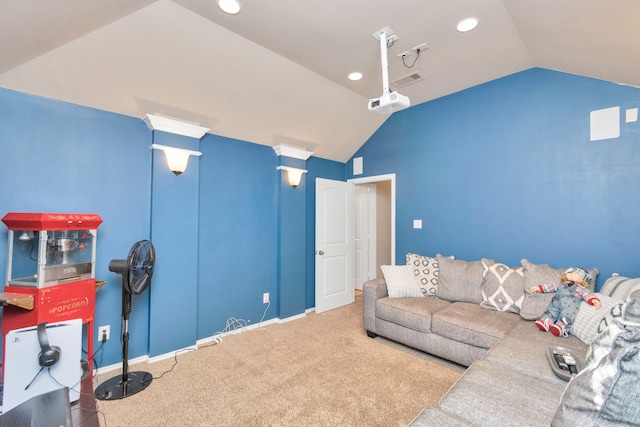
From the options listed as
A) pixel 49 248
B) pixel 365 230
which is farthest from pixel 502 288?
pixel 49 248

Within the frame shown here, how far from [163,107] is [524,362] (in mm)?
3505

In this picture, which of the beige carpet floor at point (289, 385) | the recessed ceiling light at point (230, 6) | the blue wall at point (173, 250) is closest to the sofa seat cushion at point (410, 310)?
the beige carpet floor at point (289, 385)

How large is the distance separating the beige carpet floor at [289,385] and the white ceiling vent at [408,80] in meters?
2.87

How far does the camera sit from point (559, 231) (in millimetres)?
2686

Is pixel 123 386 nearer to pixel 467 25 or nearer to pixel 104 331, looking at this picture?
pixel 104 331

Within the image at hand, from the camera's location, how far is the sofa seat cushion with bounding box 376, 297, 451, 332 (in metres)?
2.65

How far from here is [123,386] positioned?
215 cm

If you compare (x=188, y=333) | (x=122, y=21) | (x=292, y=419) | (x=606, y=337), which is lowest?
(x=292, y=419)

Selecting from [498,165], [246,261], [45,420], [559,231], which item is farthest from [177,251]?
[559,231]

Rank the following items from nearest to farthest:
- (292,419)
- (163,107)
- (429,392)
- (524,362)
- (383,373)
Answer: (524,362) → (292,419) → (429,392) → (383,373) → (163,107)

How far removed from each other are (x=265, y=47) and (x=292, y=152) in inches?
58.9

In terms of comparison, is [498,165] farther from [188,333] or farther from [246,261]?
[188,333]

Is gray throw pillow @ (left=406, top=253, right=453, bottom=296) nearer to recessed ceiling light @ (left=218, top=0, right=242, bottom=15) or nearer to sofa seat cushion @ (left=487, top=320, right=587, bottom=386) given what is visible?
sofa seat cushion @ (left=487, top=320, right=587, bottom=386)

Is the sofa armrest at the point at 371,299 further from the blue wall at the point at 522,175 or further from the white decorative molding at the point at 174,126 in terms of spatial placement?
the white decorative molding at the point at 174,126
